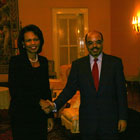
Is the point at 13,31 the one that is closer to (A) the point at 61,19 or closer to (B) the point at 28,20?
(B) the point at 28,20

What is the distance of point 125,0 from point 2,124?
17.1ft

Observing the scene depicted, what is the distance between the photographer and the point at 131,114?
4.92m

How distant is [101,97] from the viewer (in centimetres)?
190

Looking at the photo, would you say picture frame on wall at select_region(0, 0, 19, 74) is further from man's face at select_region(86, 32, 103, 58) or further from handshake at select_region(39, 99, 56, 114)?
man's face at select_region(86, 32, 103, 58)

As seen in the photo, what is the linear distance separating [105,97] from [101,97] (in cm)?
3

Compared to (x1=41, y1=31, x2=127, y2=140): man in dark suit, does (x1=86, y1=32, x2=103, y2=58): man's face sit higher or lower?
higher

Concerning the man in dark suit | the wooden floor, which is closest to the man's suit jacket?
the man in dark suit

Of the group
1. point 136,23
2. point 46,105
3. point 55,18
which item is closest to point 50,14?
point 55,18

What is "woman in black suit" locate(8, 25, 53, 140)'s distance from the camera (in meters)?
1.84

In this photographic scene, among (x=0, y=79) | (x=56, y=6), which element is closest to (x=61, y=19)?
(x=56, y=6)

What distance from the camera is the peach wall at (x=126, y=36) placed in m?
6.50

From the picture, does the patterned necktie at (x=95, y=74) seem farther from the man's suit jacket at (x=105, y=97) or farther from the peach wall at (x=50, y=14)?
the peach wall at (x=50, y=14)

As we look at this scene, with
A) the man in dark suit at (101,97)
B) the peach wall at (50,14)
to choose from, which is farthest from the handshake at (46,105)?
the peach wall at (50,14)

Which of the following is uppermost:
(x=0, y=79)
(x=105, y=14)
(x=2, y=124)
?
(x=105, y=14)
